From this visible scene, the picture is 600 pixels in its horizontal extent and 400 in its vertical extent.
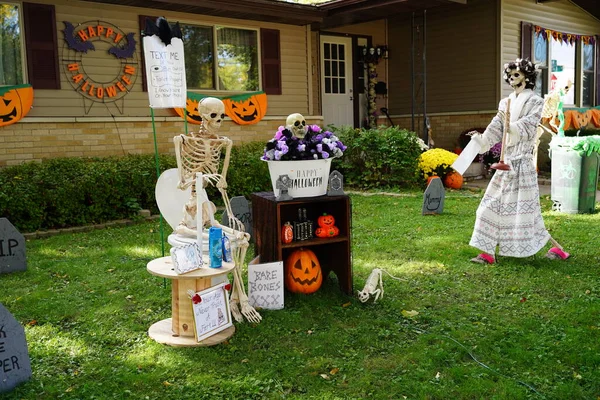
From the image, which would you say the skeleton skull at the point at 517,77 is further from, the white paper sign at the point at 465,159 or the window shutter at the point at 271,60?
the window shutter at the point at 271,60

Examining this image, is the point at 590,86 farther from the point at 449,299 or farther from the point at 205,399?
the point at 205,399

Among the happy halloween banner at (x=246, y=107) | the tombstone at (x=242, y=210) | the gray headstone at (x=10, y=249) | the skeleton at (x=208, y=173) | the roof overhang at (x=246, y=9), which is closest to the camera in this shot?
the skeleton at (x=208, y=173)

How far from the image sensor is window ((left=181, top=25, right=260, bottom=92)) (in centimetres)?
1099

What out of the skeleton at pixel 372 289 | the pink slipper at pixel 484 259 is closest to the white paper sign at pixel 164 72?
the skeleton at pixel 372 289

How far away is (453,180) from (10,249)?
305 inches

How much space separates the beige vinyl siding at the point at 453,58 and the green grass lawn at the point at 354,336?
306 inches

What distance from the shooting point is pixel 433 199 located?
8039 millimetres

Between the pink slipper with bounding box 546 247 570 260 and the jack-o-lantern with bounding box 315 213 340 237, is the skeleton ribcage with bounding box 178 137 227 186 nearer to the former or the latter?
the jack-o-lantern with bounding box 315 213 340 237

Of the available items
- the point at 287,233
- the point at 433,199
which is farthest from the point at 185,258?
the point at 433,199

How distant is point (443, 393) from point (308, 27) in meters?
10.4

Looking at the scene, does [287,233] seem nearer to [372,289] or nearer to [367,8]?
[372,289]

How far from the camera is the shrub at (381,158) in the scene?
10500mm

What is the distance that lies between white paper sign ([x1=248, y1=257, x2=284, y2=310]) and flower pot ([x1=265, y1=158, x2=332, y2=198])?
56 cm

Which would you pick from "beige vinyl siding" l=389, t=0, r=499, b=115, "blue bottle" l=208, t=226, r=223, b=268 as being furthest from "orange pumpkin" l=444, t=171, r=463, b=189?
"blue bottle" l=208, t=226, r=223, b=268
